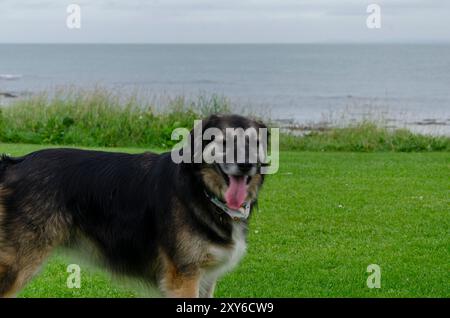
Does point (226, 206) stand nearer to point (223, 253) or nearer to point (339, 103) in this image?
point (223, 253)

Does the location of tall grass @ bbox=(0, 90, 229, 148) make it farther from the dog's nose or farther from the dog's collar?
the dog's nose

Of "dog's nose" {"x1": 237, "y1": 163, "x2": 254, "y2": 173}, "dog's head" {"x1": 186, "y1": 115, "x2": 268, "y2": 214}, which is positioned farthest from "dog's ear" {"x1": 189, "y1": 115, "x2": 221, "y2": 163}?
"dog's nose" {"x1": 237, "y1": 163, "x2": 254, "y2": 173}

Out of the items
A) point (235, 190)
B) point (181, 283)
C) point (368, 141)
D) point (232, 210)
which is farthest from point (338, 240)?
point (368, 141)

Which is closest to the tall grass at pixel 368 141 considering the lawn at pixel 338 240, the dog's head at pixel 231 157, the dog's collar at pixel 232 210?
the lawn at pixel 338 240

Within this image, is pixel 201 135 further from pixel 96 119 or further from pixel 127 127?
pixel 96 119

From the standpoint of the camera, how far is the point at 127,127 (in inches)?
666

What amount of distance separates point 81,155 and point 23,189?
54 centimetres

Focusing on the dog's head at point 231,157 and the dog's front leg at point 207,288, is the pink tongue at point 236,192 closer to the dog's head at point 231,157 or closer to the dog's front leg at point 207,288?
the dog's head at point 231,157

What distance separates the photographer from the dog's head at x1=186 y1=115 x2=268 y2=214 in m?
5.01

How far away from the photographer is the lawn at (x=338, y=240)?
681cm

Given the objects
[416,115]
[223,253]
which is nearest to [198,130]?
[223,253]

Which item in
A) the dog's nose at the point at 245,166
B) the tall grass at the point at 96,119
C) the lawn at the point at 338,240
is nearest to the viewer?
the dog's nose at the point at 245,166

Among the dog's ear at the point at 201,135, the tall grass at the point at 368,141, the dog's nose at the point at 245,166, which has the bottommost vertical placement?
the dog's nose at the point at 245,166
